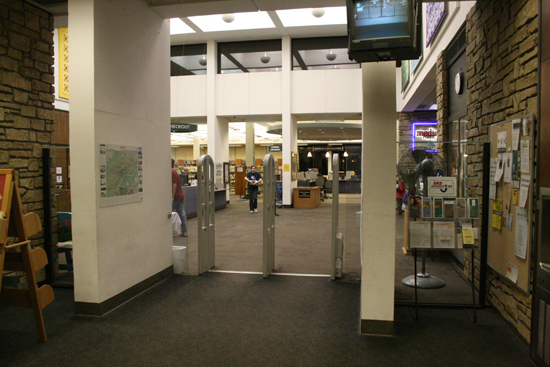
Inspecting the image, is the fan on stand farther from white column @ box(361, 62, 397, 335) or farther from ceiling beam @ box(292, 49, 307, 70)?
ceiling beam @ box(292, 49, 307, 70)

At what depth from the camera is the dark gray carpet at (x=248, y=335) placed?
2812 millimetres

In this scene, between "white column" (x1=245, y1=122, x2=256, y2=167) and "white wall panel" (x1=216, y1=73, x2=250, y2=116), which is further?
"white column" (x1=245, y1=122, x2=256, y2=167)

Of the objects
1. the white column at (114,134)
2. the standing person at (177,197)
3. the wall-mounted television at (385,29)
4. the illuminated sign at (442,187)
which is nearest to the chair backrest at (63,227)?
the white column at (114,134)

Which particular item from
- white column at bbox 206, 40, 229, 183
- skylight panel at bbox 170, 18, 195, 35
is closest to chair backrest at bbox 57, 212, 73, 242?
white column at bbox 206, 40, 229, 183

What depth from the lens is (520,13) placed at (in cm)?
312

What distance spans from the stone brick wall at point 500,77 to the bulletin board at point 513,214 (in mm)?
117

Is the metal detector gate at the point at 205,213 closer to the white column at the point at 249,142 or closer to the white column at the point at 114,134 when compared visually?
the white column at the point at 114,134

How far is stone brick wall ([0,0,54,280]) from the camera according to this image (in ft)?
13.5

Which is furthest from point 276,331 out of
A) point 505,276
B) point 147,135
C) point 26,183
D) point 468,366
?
point 26,183

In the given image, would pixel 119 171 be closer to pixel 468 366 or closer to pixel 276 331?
pixel 276 331

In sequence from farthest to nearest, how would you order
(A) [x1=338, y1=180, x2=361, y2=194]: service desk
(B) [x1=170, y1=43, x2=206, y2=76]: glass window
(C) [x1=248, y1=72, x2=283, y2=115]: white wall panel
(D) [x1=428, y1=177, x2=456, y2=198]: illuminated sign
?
(A) [x1=338, y1=180, x2=361, y2=194]: service desk < (B) [x1=170, y1=43, x2=206, y2=76]: glass window < (C) [x1=248, y1=72, x2=283, y2=115]: white wall panel < (D) [x1=428, y1=177, x2=456, y2=198]: illuminated sign

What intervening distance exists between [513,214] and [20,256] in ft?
14.2

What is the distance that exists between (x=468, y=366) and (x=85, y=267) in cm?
339

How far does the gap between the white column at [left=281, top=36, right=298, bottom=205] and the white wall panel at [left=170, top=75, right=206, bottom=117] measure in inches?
116
